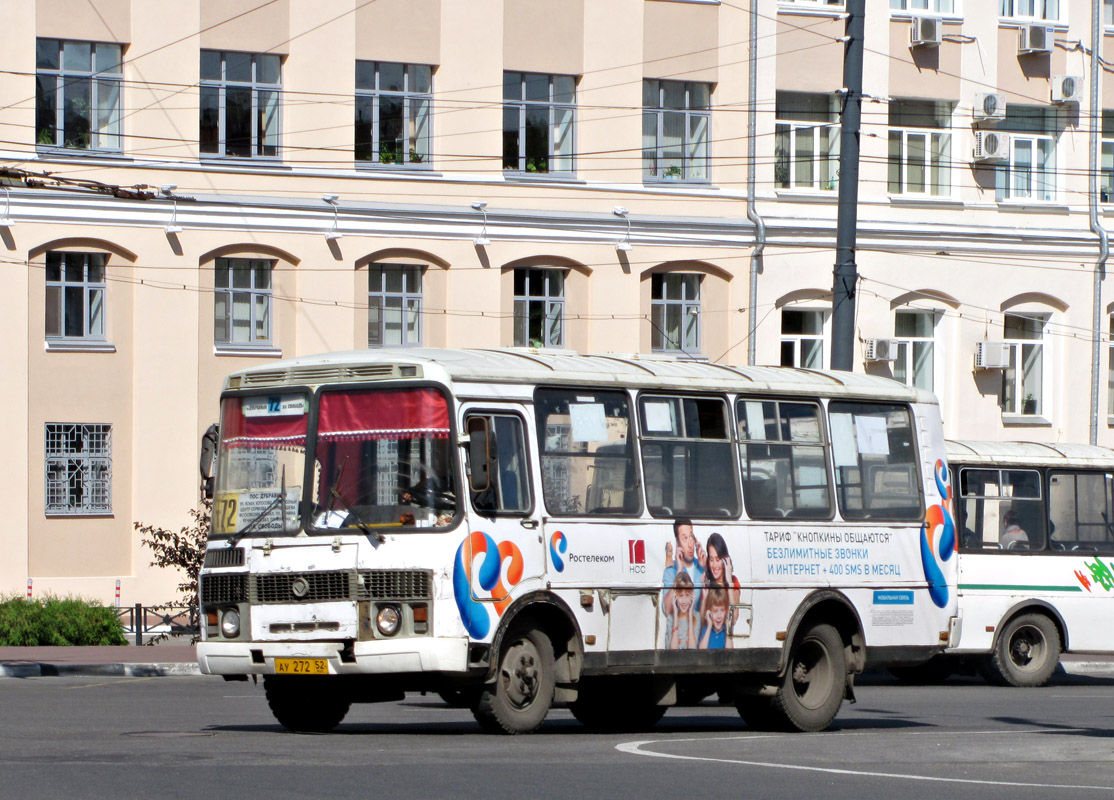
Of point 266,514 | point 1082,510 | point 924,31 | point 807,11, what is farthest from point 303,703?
point 924,31

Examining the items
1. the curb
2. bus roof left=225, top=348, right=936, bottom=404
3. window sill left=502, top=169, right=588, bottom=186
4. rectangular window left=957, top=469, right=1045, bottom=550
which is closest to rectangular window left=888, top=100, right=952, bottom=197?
window sill left=502, top=169, right=588, bottom=186

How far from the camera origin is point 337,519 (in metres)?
13.5

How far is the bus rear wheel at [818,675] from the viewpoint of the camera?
15.6m

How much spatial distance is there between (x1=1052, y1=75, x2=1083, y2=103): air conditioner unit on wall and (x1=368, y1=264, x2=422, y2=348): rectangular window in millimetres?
12999

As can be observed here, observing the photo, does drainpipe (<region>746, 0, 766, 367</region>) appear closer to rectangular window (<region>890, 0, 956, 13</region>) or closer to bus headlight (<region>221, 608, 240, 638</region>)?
rectangular window (<region>890, 0, 956, 13</region>)

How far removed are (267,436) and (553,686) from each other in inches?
107

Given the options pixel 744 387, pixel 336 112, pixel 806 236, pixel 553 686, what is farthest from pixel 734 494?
pixel 806 236

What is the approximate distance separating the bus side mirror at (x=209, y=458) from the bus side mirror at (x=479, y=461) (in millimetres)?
2102

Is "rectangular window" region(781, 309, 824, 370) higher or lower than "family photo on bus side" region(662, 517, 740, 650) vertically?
higher

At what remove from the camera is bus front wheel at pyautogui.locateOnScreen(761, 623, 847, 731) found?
15.5 metres

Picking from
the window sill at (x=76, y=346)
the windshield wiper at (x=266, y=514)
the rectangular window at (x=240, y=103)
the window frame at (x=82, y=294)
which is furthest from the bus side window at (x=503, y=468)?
the rectangular window at (x=240, y=103)

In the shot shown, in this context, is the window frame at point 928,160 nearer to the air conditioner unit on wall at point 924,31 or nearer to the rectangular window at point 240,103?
the air conditioner unit on wall at point 924,31

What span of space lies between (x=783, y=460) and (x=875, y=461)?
3.81 ft

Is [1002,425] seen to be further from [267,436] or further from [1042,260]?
[267,436]
